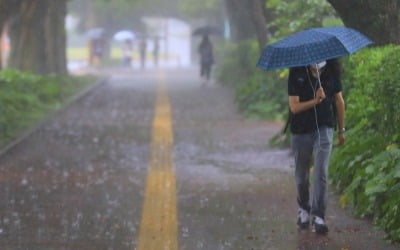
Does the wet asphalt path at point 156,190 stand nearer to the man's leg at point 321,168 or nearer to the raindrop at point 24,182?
the raindrop at point 24,182

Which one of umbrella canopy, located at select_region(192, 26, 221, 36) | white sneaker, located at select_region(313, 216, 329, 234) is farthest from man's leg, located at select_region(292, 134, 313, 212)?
umbrella canopy, located at select_region(192, 26, 221, 36)

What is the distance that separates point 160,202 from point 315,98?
278 cm

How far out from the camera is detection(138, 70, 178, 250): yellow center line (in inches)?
336

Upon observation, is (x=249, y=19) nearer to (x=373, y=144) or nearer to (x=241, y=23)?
(x=241, y=23)

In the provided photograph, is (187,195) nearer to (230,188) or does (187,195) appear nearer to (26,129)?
(230,188)

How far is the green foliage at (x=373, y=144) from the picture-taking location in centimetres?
862

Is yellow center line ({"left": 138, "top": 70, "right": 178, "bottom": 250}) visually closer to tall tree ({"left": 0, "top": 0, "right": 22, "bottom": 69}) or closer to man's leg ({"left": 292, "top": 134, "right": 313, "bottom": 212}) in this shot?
man's leg ({"left": 292, "top": 134, "right": 313, "bottom": 212})

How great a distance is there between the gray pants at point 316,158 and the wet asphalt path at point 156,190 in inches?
13.2

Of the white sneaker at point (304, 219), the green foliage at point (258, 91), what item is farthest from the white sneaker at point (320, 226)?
the green foliage at point (258, 91)

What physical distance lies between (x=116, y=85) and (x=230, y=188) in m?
26.0

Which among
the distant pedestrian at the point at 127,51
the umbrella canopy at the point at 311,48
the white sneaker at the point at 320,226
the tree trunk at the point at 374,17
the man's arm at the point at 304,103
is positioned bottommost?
the distant pedestrian at the point at 127,51

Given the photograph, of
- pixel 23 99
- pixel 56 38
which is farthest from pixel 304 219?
pixel 56 38

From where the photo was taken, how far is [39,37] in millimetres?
28203

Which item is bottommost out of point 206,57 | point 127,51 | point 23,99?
point 127,51
